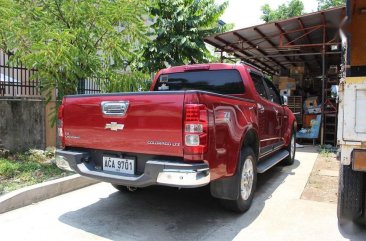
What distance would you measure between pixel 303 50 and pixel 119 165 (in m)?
11.8

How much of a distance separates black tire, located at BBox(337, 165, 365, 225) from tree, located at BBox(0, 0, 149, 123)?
180 inches

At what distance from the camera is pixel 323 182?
6.27 m

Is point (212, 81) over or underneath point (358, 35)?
underneath

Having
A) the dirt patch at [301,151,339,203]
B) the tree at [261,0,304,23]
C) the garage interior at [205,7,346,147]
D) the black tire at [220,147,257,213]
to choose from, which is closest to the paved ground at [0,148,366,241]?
the black tire at [220,147,257,213]

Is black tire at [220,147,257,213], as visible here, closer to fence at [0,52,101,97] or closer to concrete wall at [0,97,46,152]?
fence at [0,52,101,97]

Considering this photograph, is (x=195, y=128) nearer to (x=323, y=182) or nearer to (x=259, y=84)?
(x=259, y=84)

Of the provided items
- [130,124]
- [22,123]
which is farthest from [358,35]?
[22,123]

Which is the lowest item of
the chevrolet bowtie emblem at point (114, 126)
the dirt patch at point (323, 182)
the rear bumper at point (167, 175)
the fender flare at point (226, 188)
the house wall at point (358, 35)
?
the dirt patch at point (323, 182)

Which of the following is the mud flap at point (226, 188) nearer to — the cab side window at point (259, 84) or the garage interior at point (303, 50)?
the cab side window at point (259, 84)

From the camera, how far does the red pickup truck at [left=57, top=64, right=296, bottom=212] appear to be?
3.52 meters

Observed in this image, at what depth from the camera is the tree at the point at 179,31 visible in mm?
11648

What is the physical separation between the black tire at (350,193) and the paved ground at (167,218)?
31 centimetres

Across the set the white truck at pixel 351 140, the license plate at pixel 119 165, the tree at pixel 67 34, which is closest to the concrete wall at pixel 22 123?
the tree at pixel 67 34

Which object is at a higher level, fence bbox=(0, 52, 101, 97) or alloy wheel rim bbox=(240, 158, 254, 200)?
fence bbox=(0, 52, 101, 97)
